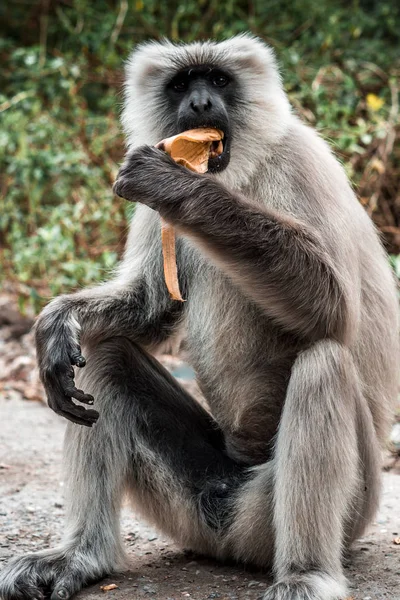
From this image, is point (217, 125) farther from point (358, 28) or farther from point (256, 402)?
point (358, 28)

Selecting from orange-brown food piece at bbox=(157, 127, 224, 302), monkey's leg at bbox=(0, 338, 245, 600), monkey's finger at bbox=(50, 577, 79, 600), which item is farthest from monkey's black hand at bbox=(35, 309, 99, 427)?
monkey's finger at bbox=(50, 577, 79, 600)

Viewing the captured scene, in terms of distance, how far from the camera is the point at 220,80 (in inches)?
162

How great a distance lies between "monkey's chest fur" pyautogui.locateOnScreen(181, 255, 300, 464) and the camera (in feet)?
12.4

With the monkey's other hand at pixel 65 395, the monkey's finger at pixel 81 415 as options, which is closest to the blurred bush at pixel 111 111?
the monkey's other hand at pixel 65 395

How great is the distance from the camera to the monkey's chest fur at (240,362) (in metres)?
3.77

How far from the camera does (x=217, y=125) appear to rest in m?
3.86

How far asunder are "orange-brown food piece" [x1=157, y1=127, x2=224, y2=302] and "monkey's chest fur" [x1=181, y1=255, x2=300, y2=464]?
0.24 m

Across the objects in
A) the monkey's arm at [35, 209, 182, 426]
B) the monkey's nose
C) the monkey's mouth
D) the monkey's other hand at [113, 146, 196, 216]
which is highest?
the monkey's nose

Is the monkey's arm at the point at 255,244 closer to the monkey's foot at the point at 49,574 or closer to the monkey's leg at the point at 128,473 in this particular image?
the monkey's leg at the point at 128,473

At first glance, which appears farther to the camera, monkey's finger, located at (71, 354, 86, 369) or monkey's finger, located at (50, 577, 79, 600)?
monkey's finger, located at (71, 354, 86, 369)

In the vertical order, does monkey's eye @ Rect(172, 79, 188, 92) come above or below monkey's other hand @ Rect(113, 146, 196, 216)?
above

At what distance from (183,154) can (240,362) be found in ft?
2.88

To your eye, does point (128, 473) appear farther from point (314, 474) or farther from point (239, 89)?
point (239, 89)

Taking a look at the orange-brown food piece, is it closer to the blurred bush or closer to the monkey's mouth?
the monkey's mouth
